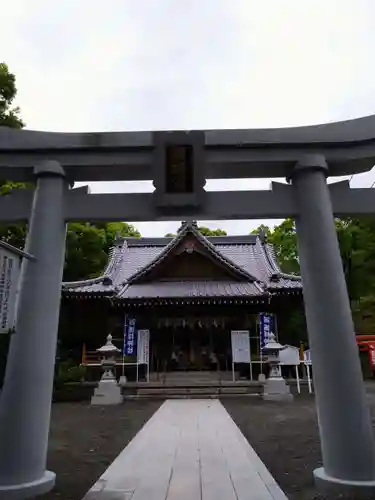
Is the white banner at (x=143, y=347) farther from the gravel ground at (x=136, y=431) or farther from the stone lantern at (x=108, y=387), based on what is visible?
the gravel ground at (x=136, y=431)

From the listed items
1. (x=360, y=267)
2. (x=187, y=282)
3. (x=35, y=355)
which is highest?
(x=360, y=267)

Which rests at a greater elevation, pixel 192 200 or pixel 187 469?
pixel 192 200

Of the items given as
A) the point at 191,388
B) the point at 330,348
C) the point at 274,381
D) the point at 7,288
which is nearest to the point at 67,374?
the point at 191,388

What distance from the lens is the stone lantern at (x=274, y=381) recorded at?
48.0 feet

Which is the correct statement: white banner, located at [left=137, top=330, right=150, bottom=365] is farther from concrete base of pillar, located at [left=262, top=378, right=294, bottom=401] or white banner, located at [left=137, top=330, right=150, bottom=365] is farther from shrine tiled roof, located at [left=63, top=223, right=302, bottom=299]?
concrete base of pillar, located at [left=262, top=378, right=294, bottom=401]

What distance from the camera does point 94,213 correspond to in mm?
5273

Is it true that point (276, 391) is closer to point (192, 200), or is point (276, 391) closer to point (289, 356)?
point (289, 356)

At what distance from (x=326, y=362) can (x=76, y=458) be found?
161 inches

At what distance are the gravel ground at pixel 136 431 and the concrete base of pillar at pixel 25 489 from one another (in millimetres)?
90

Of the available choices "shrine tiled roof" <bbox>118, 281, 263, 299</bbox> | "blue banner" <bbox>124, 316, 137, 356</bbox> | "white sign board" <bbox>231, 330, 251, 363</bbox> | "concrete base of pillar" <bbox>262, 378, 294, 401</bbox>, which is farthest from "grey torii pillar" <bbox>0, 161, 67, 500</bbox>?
"shrine tiled roof" <bbox>118, 281, 263, 299</bbox>

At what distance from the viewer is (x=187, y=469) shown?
543cm

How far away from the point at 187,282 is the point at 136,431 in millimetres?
11130

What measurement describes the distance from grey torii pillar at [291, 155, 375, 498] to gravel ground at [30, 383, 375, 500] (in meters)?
0.39

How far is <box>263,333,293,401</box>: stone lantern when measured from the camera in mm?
14617
